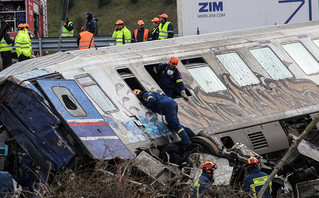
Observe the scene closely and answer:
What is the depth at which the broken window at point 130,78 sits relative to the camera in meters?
12.7

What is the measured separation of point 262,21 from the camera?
21.7m

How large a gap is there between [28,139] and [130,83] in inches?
114

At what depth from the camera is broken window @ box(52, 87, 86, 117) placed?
1098 cm

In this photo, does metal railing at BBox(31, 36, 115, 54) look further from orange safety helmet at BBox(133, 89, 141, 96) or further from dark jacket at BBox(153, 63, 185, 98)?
orange safety helmet at BBox(133, 89, 141, 96)

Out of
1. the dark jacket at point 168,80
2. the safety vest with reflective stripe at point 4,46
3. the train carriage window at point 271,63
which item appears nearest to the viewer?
the dark jacket at point 168,80

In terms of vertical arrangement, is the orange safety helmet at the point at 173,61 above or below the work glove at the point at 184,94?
above

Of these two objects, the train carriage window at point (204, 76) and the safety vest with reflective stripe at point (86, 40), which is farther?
the safety vest with reflective stripe at point (86, 40)

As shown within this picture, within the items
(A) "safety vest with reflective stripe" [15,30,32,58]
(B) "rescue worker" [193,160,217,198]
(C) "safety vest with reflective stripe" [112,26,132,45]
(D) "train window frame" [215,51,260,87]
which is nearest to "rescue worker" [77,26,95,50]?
(C) "safety vest with reflective stripe" [112,26,132,45]

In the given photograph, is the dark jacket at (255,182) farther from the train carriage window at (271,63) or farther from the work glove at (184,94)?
the train carriage window at (271,63)

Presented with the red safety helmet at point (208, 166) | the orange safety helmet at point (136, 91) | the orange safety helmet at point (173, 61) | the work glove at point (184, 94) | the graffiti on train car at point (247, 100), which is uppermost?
the orange safety helmet at point (173, 61)

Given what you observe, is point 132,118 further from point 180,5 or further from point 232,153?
point 180,5

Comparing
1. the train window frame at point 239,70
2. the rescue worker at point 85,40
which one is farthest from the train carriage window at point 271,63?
the rescue worker at point 85,40

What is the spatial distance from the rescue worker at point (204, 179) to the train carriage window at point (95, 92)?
2292 millimetres

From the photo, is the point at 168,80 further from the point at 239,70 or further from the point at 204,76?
the point at 239,70
